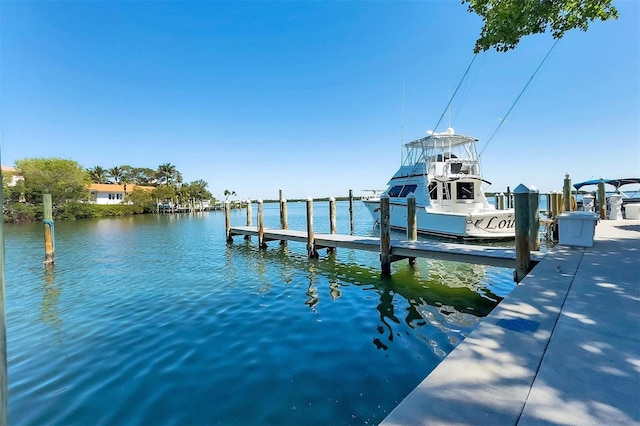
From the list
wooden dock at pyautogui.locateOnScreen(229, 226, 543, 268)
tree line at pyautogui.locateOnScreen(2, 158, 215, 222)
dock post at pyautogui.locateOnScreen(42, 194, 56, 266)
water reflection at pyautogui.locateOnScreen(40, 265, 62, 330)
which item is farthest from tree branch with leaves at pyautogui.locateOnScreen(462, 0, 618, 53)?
tree line at pyautogui.locateOnScreen(2, 158, 215, 222)

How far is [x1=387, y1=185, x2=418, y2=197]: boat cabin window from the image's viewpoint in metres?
17.8

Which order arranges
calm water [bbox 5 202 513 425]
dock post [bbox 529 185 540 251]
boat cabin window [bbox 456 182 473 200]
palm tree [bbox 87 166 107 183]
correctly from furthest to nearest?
palm tree [bbox 87 166 107 183]
boat cabin window [bbox 456 182 473 200]
dock post [bbox 529 185 540 251]
calm water [bbox 5 202 513 425]

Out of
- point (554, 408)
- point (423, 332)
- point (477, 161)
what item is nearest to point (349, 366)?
point (423, 332)

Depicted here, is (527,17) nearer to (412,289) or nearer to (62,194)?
(412,289)

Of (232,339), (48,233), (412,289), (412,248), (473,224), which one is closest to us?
(232,339)

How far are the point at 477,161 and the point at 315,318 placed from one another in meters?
15.2

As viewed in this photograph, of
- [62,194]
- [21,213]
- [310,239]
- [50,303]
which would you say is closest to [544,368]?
[50,303]

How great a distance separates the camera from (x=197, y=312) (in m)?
6.40

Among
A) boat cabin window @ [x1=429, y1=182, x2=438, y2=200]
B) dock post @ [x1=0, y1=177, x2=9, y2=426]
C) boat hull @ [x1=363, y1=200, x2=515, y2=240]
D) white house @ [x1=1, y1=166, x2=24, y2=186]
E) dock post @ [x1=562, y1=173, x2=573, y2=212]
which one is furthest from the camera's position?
white house @ [x1=1, y1=166, x2=24, y2=186]

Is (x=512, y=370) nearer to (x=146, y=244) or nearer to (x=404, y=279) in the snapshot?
(x=404, y=279)

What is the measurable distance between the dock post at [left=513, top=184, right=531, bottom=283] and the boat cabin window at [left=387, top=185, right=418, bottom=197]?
11.2 metres

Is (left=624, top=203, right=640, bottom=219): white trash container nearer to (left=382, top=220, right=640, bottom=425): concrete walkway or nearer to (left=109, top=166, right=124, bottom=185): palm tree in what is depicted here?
(left=382, top=220, right=640, bottom=425): concrete walkway

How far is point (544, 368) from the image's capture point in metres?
2.24

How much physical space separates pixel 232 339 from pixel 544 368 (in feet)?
14.3
